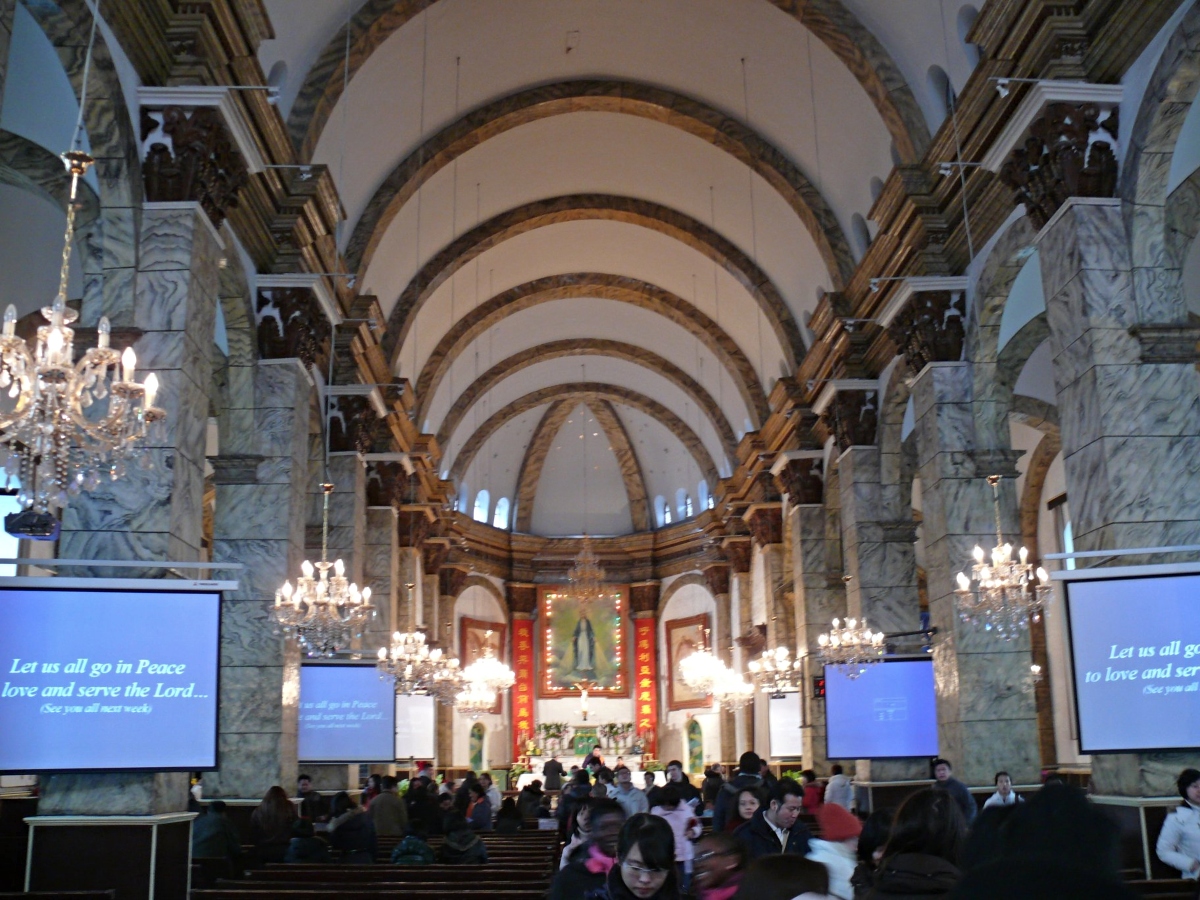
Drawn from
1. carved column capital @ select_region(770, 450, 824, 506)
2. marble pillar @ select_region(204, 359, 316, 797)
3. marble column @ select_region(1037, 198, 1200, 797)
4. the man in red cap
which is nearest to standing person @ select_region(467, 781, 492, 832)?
marble pillar @ select_region(204, 359, 316, 797)

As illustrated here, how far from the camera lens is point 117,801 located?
8.04 m

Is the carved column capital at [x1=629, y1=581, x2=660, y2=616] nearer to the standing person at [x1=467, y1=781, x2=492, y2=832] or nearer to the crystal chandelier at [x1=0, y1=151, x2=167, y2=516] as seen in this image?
the standing person at [x1=467, y1=781, x2=492, y2=832]

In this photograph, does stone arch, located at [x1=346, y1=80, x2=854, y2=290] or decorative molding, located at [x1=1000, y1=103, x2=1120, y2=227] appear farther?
stone arch, located at [x1=346, y1=80, x2=854, y2=290]

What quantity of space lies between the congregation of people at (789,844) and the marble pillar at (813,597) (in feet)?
23.8

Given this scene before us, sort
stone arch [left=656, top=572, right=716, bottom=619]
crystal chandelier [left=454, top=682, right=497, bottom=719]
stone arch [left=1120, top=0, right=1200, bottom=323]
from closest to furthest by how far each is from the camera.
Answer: stone arch [left=1120, top=0, right=1200, bottom=323], crystal chandelier [left=454, top=682, right=497, bottom=719], stone arch [left=656, top=572, right=716, bottom=619]

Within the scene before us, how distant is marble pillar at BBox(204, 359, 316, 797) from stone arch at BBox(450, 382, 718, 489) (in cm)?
1610

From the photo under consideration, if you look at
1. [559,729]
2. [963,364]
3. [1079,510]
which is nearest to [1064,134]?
[1079,510]

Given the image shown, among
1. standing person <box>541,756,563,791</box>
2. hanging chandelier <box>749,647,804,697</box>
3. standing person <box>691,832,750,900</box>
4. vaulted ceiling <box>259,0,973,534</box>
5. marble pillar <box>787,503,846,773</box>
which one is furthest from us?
hanging chandelier <box>749,647,804,697</box>

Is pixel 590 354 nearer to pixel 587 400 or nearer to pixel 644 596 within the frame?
pixel 587 400

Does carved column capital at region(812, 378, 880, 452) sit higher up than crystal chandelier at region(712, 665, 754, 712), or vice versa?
carved column capital at region(812, 378, 880, 452)

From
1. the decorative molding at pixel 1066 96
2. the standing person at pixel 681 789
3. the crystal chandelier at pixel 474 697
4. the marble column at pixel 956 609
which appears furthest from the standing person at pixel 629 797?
the crystal chandelier at pixel 474 697

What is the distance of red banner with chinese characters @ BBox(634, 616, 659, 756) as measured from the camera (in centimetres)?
3306

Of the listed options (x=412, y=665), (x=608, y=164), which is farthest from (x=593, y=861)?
(x=608, y=164)

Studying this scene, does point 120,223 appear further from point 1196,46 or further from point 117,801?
point 1196,46
